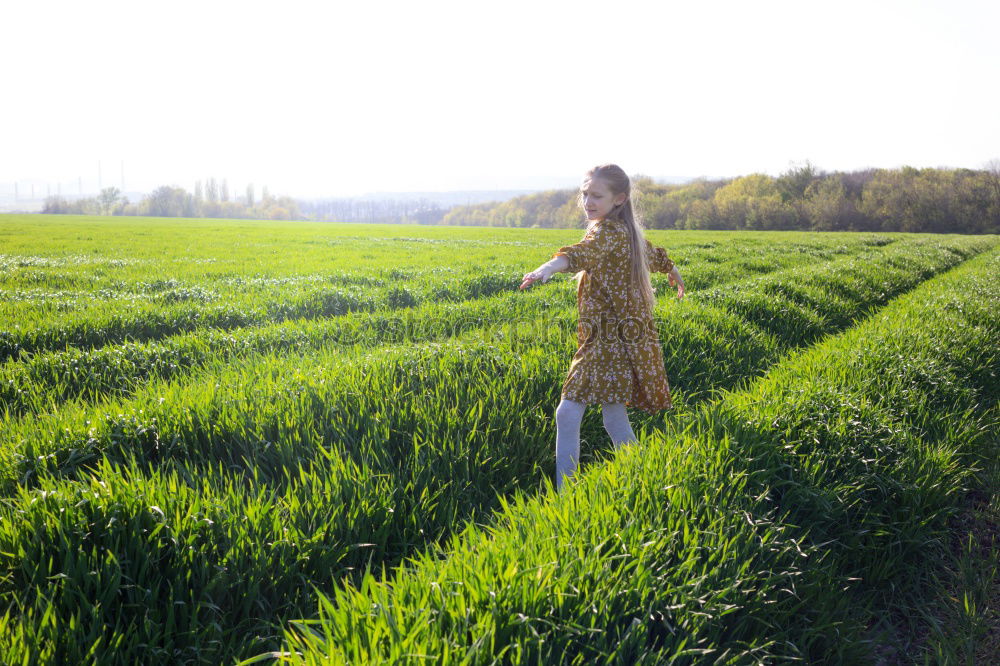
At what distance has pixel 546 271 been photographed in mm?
2949

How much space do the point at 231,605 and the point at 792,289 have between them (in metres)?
9.97

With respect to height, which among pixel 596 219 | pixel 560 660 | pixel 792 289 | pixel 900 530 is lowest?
pixel 900 530

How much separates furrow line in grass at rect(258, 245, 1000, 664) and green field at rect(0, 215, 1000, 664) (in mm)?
16

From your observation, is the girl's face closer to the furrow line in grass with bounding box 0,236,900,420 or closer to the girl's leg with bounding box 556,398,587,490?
the girl's leg with bounding box 556,398,587,490

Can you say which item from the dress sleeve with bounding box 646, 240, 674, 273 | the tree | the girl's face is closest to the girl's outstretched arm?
the girl's face

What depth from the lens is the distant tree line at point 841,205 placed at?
66812mm

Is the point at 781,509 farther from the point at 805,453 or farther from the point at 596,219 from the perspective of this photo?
the point at 596,219

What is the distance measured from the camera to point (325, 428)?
3.71 meters

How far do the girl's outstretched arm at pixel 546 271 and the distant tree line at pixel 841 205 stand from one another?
193 feet

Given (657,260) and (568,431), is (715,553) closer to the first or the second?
(568,431)

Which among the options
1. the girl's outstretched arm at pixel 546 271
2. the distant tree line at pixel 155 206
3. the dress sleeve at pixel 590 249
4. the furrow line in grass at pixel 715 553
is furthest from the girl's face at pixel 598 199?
the distant tree line at pixel 155 206

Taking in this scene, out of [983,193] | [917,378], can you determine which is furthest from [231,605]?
[983,193]

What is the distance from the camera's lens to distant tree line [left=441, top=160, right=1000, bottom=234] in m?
66.8

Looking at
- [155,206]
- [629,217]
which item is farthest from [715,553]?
[155,206]
